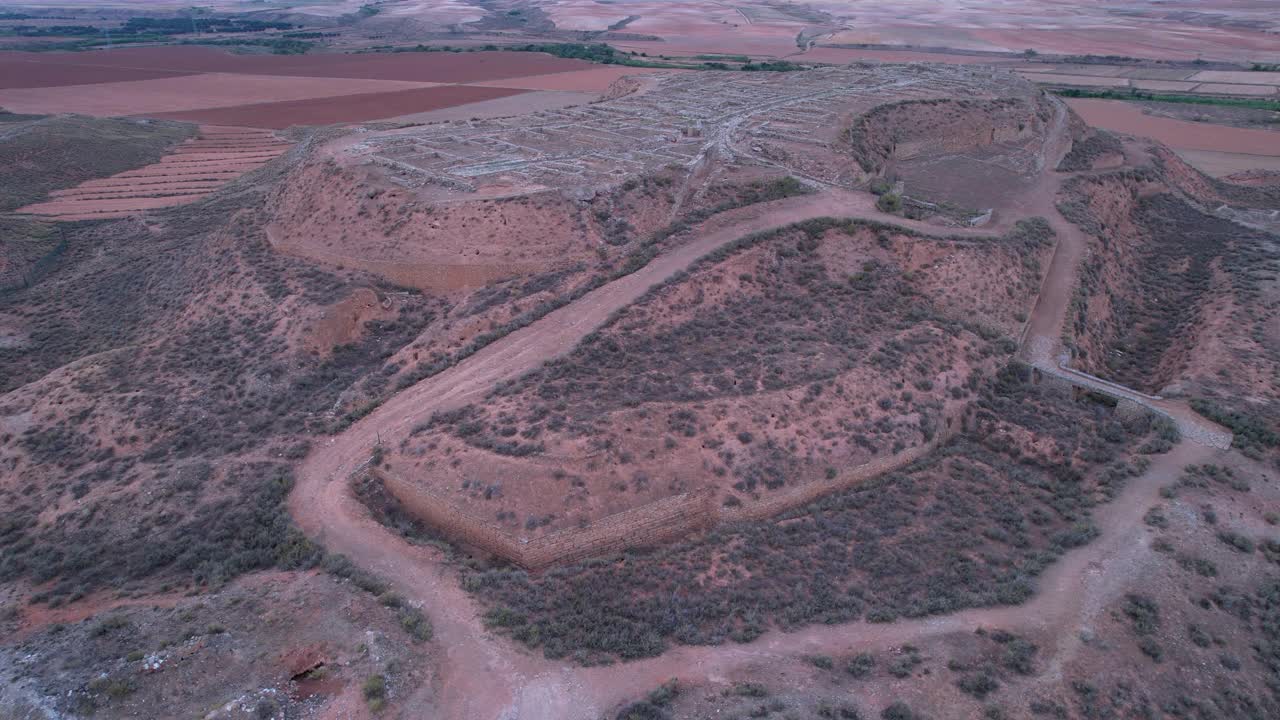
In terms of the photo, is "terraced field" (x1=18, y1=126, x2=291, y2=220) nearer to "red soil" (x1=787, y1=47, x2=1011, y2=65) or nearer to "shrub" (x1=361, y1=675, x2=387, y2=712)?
"shrub" (x1=361, y1=675, x2=387, y2=712)

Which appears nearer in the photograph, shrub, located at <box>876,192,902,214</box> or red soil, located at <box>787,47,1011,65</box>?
shrub, located at <box>876,192,902,214</box>

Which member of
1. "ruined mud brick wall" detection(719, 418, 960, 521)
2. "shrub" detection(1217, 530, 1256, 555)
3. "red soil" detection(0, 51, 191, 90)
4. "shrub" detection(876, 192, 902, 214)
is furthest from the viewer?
"red soil" detection(0, 51, 191, 90)

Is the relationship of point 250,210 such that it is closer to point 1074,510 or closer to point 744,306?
point 744,306

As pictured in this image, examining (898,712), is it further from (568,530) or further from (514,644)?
(568,530)

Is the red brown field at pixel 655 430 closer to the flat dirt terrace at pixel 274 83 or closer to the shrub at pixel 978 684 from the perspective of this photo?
the shrub at pixel 978 684

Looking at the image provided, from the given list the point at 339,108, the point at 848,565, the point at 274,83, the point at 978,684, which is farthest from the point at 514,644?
the point at 274,83

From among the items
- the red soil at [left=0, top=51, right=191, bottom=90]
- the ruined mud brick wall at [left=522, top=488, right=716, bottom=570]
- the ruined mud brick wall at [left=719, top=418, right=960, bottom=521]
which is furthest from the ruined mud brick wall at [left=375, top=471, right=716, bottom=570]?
the red soil at [left=0, top=51, right=191, bottom=90]
